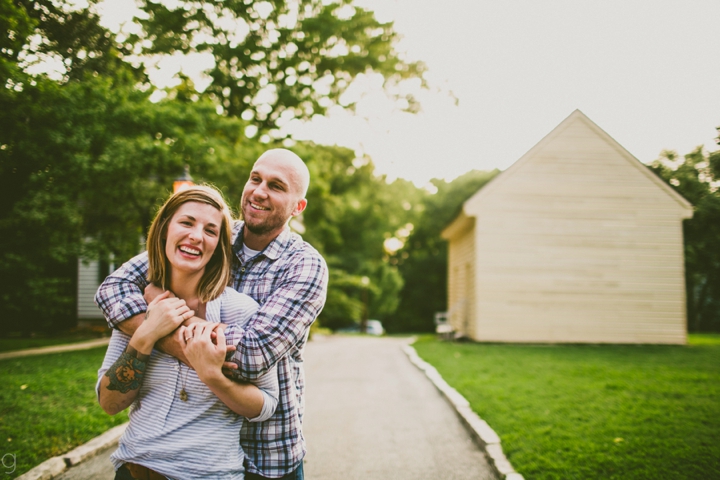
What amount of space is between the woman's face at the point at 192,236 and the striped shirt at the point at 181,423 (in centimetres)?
19

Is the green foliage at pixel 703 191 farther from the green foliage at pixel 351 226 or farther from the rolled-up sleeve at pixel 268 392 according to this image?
the green foliage at pixel 351 226

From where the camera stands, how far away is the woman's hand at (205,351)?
1689 mm

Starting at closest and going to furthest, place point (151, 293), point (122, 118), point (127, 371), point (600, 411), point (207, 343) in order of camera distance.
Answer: point (207, 343) → point (127, 371) → point (151, 293) → point (600, 411) → point (122, 118)

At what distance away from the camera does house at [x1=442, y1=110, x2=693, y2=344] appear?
15.1 meters

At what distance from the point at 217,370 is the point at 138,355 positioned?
32 cm

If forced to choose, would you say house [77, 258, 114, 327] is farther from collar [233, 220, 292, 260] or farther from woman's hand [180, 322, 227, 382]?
woman's hand [180, 322, 227, 382]

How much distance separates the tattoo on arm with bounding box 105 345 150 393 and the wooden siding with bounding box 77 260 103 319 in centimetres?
1776

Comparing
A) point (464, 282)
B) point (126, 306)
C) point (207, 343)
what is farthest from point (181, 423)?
point (464, 282)

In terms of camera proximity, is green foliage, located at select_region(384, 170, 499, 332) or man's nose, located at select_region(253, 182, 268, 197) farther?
green foliage, located at select_region(384, 170, 499, 332)

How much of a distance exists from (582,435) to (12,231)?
7.08 meters

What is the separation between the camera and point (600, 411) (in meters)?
6.44

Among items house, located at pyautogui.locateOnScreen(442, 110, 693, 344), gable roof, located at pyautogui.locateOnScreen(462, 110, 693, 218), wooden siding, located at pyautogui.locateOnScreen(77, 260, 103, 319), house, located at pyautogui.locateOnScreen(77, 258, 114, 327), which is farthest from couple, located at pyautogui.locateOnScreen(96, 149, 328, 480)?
wooden siding, located at pyautogui.locateOnScreen(77, 260, 103, 319)

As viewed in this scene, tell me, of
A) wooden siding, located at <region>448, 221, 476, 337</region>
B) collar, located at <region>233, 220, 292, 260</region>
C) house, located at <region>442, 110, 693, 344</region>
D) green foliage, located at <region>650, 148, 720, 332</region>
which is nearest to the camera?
collar, located at <region>233, 220, 292, 260</region>

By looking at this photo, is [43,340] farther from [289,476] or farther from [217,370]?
[217,370]
